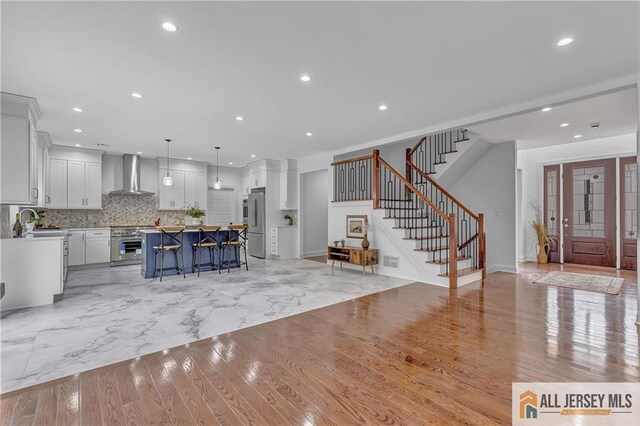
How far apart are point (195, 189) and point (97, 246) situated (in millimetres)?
2801

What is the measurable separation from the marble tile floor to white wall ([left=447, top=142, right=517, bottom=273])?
271 cm

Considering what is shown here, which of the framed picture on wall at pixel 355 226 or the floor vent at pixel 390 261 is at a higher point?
the framed picture on wall at pixel 355 226

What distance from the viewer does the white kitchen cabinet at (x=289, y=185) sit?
8.74 metres

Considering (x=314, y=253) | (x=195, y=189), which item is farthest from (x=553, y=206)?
(x=195, y=189)

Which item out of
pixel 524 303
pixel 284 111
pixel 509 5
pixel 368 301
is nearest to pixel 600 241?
pixel 524 303

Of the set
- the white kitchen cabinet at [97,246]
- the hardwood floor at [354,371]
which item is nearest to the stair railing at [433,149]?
the hardwood floor at [354,371]

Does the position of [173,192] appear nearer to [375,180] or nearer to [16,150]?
[16,150]

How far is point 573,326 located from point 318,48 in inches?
158

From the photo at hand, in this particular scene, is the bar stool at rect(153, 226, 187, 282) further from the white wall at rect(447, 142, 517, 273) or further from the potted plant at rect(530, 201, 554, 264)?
the potted plant at rect(530, 201, 554, 264)

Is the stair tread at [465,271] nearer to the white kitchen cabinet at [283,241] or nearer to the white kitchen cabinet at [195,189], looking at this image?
the white kitchen cabinet at [283,241]

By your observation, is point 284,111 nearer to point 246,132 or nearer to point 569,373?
point 246,132

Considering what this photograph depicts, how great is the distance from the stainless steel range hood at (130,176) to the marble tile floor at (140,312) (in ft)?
7.27

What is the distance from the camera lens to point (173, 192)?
27.9ft

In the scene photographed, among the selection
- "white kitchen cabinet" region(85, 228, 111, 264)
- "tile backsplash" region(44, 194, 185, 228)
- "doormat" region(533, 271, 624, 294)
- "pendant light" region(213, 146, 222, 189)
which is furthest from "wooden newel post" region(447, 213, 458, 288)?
"white kitchen cabinet" region(85, 228, 111, 264)
